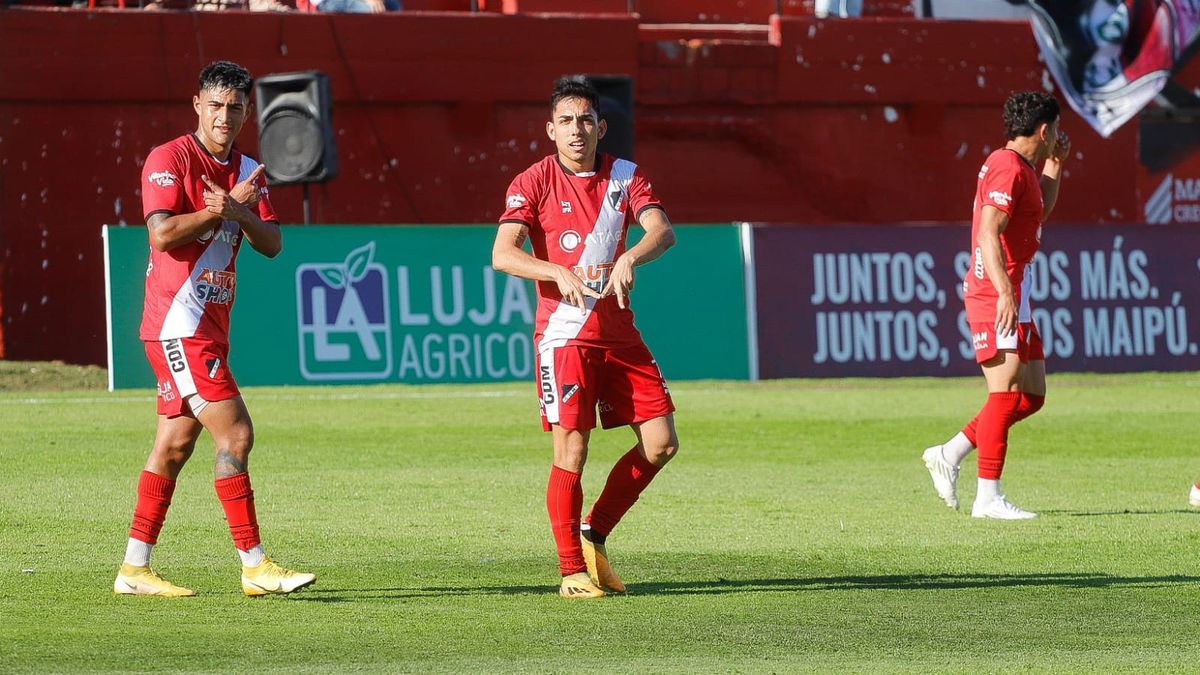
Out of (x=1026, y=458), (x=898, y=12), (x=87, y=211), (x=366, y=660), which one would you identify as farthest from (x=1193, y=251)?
(x=366, y=660)

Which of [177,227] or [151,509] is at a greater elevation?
[177,227]

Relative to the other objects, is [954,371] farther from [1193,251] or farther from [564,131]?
[564,131]

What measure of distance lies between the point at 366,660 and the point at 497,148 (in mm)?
18839

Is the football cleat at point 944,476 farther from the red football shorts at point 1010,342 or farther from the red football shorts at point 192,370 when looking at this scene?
the red football shorts at point 192,370

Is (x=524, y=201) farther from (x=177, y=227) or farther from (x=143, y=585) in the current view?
(x=143, y=585)

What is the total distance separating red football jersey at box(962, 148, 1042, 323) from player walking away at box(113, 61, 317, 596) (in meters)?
4.20

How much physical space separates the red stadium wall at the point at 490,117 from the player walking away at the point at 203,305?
51.2ft

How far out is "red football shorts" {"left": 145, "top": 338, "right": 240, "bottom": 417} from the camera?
721 cm

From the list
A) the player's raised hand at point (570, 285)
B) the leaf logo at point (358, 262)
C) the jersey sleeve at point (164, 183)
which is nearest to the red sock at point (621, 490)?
the player's raised hand at point (570, 285)

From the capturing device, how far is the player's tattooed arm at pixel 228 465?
23.7ft

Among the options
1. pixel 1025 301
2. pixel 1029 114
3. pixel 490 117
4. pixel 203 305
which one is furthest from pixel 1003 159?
pixel 490 117

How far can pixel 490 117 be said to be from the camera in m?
24.5

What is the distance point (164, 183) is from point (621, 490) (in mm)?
2150

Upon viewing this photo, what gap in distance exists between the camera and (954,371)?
20.5 metres
